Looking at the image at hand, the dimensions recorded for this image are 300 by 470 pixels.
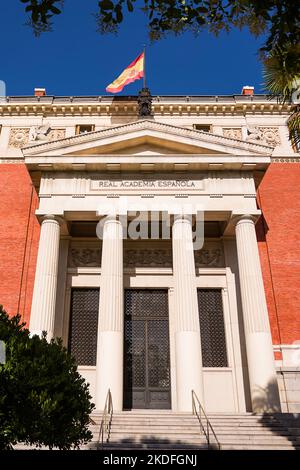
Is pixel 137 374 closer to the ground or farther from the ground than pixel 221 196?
closer to the ground

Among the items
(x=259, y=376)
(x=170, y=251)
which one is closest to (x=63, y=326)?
(x=170, y=251)

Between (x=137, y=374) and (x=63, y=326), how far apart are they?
3.65 meters

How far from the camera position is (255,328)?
16234 millimetres

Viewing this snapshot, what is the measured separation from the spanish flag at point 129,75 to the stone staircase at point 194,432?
56.4 feet

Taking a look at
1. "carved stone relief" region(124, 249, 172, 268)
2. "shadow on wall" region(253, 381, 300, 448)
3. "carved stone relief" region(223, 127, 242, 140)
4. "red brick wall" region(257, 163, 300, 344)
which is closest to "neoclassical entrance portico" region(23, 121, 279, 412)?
"carved stone relief" region(124, 249, 172, 268)

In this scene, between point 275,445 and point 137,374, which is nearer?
point 275,445

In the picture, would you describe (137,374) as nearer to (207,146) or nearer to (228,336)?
(228,336)

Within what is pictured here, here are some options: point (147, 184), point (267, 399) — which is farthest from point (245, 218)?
point (267, 399)

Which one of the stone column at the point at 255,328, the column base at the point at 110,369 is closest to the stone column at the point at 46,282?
the column base at the point at 110,369

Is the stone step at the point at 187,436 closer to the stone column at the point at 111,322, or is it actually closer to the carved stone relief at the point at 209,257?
the stone column at the point at 111,322

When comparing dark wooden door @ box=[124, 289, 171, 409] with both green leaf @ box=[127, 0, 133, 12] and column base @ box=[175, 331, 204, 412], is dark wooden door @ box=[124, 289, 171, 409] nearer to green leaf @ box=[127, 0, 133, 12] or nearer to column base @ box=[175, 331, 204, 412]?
column base @ box=[175, 331, 204, 412]

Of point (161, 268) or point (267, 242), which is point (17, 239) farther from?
point (267, 242)

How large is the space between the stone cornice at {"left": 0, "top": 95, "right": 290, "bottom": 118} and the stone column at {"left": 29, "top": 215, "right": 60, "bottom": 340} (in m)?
9.87
